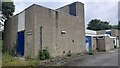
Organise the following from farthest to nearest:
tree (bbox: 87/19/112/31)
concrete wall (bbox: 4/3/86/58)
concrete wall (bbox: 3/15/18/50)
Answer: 1. tree (bbox: 87/19/112/31)
2. concrete wall (bbox: 3/15/18/50)
3. concrete wall (bbox: 4/3/86/58)

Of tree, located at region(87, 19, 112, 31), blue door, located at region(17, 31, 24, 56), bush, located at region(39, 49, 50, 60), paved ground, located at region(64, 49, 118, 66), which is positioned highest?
tree, located at region(87, 19, 112, 31)

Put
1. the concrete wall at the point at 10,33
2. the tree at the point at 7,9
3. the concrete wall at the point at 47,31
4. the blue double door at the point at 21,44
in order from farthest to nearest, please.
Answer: the tree at the point at 7,9, the concrete wall at the point at 10,33, the blue double door at the point at 21,44, the concrete wall at the point at 47,31

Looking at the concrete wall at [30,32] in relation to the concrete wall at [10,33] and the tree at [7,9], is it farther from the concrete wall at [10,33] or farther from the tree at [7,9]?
the tree at [7,9]

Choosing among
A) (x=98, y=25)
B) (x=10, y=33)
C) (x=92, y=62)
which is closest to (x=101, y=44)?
(x=10, y=33)

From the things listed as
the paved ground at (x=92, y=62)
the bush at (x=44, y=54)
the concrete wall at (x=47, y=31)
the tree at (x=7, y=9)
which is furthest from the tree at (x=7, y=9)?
the paved ground at (x=92, y=62)

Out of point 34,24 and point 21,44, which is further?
point 21,44

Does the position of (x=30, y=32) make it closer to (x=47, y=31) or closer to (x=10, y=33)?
(x=47, y=31)

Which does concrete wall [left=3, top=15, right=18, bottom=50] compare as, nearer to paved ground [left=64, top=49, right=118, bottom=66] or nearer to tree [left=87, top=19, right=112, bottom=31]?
paved ground [left=64, top=49, right=118, bottom=66]

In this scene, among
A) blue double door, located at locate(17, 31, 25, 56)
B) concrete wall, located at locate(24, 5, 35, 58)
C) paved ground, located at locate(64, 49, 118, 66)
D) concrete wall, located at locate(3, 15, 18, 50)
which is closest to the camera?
paved ground, located at locate(64, 49, 118, 66)

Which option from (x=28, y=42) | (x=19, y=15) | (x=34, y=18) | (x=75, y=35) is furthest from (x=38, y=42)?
(x=75, y=35)

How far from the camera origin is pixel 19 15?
18.4 metres

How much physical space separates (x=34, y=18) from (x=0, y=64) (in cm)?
584

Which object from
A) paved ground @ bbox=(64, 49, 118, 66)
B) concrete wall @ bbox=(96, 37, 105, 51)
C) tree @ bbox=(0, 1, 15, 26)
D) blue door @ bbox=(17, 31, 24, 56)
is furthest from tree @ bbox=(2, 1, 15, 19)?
paved ground @ bbox=(64, 49, 118, 66)

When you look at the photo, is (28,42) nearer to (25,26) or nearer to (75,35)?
(25,26)
